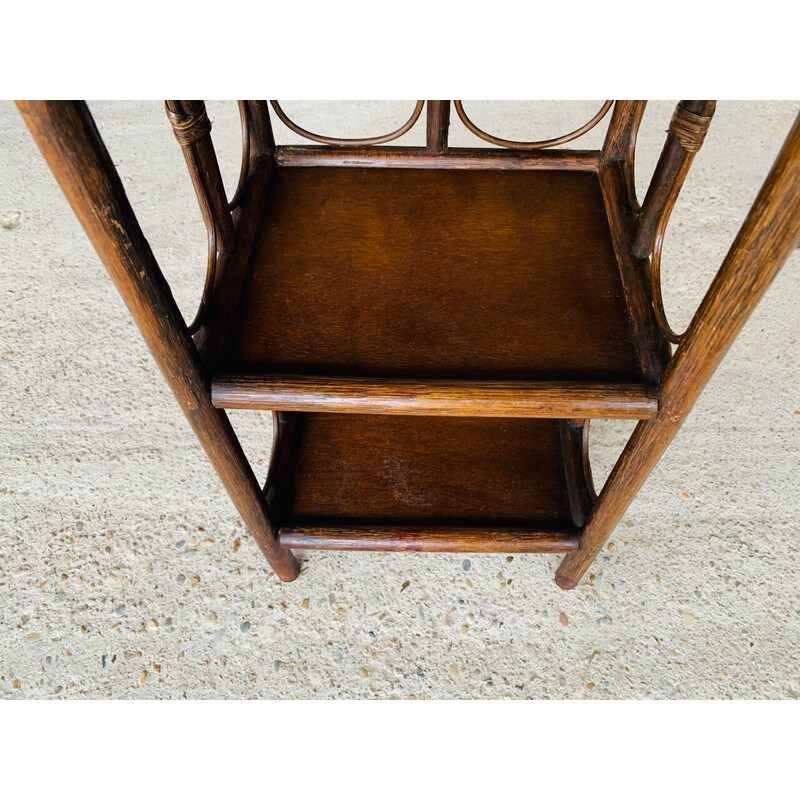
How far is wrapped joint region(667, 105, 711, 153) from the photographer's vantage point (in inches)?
24.3

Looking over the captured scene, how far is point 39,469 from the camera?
1055 mm

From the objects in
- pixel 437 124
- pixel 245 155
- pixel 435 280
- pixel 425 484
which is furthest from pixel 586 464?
pixel 245 155

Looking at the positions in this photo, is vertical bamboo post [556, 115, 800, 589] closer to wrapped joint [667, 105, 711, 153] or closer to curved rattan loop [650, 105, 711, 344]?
curved rattan loop [650, 105, 711, 344]

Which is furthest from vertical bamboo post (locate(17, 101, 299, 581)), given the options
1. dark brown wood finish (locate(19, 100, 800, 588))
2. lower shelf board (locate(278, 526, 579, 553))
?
lower shelf board (locate(278, 526, 579, 553))

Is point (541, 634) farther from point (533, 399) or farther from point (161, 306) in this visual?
point (161, 306)

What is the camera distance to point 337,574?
3.15 ft

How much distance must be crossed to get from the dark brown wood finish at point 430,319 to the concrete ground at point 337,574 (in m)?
0.12

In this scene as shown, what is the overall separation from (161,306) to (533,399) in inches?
12.4

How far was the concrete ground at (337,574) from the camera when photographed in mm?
884

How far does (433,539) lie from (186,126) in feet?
1.63

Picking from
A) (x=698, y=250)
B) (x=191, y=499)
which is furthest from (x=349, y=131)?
(x=191, y=499)

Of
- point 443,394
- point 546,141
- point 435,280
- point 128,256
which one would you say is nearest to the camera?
point 128,256

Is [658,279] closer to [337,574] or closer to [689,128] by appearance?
[689,128]

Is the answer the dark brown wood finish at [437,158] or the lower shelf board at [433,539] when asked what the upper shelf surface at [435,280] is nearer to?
the dark brown wood finish at [437,158]
